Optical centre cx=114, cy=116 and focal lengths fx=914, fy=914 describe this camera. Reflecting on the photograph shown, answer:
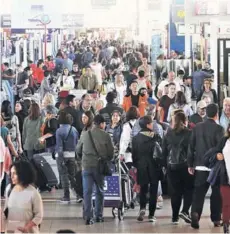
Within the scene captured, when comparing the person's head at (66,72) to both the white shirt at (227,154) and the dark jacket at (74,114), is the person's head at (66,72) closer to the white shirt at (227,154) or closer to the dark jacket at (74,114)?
the dark jacket at (74,114)

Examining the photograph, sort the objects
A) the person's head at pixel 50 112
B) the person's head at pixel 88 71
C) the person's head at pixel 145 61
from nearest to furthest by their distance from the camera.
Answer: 1. the person's head at pixel 50 112
2. the person's head at pixel 88 71
3. the person's head at pixel 145 61

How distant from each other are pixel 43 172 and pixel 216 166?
3.79 m

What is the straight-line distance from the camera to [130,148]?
37.3 ft

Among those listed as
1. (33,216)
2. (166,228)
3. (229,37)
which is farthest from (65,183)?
(229,37)

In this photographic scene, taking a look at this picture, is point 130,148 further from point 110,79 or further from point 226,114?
point 110,79

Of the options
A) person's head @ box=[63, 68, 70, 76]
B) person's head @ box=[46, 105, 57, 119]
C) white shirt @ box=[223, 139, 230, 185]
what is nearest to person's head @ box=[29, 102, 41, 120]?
person's head @ box=[46, 105, 57, 119]

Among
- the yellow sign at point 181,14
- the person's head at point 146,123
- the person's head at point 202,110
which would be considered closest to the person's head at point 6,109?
the person's head at point 202,110

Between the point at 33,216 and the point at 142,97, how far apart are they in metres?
7.95

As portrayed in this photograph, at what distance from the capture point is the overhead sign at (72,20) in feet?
59.9

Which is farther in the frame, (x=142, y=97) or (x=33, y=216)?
(x=142, y=97)

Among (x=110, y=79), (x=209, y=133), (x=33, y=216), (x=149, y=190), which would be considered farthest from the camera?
(x=110, y=79)

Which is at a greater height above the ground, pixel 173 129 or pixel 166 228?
pixel 173 129

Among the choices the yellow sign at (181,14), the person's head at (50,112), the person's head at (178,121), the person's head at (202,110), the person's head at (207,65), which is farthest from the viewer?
the yellow sign at (181,14)

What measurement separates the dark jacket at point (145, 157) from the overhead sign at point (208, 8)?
8.50 m
